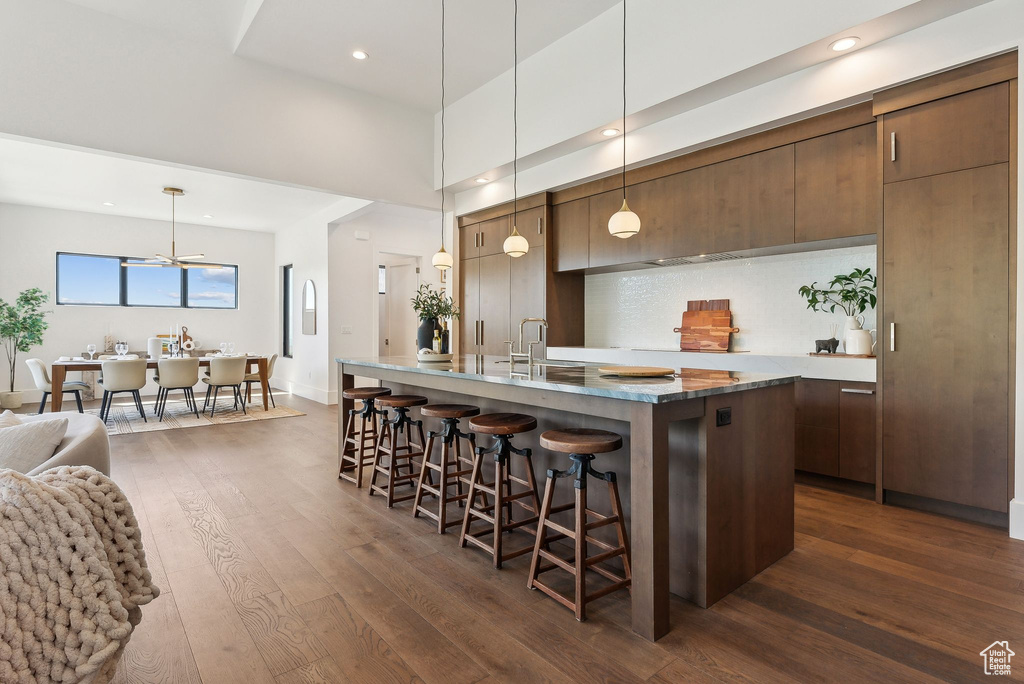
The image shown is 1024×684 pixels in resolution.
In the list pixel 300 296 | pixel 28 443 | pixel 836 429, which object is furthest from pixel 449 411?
pixel 300 296

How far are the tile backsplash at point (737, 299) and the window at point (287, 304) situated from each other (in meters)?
6.12

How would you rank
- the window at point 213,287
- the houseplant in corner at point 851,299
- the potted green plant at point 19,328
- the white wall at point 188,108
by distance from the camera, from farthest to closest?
the window at point 213,287, the potted green plant at point 19,328, the white wall at point 188,108, the houseplant in corner at point 851,299

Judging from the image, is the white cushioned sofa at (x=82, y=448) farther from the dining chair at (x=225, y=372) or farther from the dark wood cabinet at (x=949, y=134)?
the dining chair at (x=225, y=372)

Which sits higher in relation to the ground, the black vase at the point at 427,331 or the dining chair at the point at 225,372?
the black vase at the point at 427,331

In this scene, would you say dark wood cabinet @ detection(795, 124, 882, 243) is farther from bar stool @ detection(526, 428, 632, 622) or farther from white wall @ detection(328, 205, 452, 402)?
white wall @ detection(328, 205, 452, 402)

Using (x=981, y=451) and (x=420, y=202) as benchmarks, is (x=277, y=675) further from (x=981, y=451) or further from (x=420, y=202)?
(x=420, y=202)

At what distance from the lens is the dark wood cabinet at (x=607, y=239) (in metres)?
4.64

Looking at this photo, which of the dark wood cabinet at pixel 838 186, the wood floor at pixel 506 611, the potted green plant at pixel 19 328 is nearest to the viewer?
the wood floor at pixel 506 611

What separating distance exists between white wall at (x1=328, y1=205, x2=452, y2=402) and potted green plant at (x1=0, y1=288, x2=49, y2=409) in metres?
3.94

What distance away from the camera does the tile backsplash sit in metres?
3.91

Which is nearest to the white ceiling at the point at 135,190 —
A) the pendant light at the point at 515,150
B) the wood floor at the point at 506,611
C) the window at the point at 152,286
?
the window at the point at 152,286

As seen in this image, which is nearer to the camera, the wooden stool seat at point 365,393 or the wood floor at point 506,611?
the wood floor at point 506,611

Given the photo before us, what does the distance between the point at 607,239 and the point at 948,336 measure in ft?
8.85

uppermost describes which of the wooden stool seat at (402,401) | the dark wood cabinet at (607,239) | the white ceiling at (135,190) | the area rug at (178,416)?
the white ceiling at (135,190)
